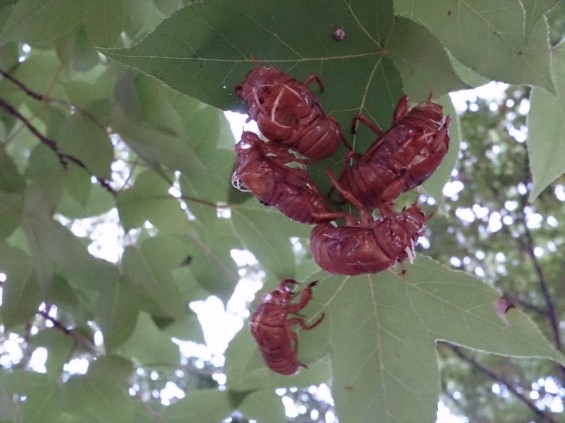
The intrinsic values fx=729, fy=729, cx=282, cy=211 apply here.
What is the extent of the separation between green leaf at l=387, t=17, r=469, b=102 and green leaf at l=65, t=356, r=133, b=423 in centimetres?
72

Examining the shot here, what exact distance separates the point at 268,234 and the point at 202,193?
121mm

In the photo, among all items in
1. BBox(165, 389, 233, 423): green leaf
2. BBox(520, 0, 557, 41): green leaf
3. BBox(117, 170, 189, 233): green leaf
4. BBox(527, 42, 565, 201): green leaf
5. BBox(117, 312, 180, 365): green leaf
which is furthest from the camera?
BBox(117, 312, 180, 365): green leaf

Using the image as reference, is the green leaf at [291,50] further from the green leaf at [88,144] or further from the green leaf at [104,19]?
the green leaf at [88,144]

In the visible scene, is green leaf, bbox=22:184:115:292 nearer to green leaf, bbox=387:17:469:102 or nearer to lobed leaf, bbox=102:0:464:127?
lobed leaf, bbox=102:0:464:127

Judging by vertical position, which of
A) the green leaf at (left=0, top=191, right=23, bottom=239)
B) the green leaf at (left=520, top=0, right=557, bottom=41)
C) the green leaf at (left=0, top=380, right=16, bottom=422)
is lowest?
the green leaf at (left=0, top=380, right=16, bottom=422)

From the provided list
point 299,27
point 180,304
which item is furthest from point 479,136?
point 299,27

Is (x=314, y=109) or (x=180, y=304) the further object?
(x=180, y=304)

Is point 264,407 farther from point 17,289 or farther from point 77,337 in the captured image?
point 17,289

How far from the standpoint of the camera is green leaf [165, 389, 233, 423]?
1.23 metres

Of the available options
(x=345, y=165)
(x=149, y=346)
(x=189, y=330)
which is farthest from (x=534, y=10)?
(x=149, y=346)

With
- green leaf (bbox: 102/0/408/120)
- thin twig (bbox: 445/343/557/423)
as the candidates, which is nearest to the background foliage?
green leaf (bbox: 102/0/408/120)

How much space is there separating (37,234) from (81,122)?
18 cm

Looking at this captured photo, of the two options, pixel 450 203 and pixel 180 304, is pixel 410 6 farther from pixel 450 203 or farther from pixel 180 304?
pixel 450 203

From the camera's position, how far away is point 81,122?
1083mm
